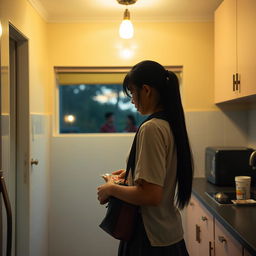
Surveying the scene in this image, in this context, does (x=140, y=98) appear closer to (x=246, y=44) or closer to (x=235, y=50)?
(x=246, y=44)

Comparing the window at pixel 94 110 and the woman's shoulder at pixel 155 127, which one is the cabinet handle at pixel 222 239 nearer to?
the woman's shoulder at pixel 155 127

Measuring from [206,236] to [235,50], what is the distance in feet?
4.04

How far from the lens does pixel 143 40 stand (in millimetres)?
3029

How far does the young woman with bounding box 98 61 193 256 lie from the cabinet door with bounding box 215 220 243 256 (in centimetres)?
40

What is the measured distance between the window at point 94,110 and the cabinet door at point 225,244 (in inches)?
59.4

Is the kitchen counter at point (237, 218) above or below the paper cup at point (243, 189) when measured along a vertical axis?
below

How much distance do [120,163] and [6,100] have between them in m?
1.40

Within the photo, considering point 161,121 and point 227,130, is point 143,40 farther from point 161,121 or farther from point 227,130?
point 161,121

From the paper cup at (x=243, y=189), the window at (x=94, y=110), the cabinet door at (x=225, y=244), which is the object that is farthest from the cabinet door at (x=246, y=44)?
the window at (x=94, y=110)

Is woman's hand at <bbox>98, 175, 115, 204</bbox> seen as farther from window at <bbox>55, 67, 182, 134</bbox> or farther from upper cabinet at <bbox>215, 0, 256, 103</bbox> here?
window at <bbox>55, 67, 182, 134</bbox>

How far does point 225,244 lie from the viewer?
1.77 m

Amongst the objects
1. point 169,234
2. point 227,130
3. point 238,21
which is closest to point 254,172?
point 227,130

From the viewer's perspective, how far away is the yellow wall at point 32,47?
6.31 feet

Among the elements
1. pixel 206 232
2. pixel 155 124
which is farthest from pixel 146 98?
pixel 206 232
